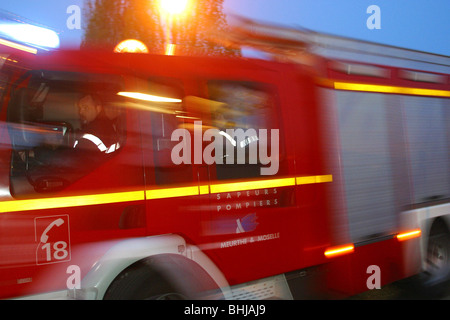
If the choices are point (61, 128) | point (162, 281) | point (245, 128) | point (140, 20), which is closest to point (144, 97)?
point (61, 128)

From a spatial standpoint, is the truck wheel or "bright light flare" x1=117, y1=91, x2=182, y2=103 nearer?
"bright light flare" x1=117, y1=91, x2=182, y2=103

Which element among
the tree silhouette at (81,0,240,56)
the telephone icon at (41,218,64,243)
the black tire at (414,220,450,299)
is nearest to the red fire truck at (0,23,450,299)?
the telephone icon at (41,218,64,243)

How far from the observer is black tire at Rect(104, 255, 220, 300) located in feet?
8.81

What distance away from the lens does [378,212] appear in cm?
424

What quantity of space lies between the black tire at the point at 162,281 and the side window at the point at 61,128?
69 cm

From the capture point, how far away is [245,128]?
3.38 metres

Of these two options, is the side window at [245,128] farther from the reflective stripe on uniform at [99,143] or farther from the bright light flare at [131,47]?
the reflective stripe on uniform at [99,143]

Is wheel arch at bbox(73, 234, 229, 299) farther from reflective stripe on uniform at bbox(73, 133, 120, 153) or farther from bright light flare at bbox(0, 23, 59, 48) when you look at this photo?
bright light flare at bbox(0, 23, 59, 48)

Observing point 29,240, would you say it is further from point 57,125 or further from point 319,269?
point 319,269

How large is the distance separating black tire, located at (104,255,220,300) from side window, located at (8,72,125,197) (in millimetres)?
689

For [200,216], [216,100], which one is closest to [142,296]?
[200,216]

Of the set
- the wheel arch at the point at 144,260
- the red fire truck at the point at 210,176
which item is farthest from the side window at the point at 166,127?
the wheel arch at the point at 144,260

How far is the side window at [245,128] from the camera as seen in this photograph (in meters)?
3.22

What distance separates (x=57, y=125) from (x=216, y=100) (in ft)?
3.74
